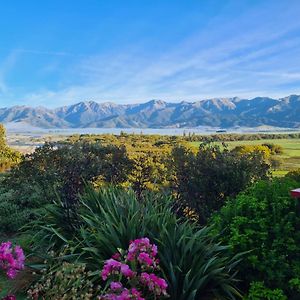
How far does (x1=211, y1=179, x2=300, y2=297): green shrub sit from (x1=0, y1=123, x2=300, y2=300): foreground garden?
0.01m

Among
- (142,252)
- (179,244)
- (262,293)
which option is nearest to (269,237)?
(262,293)

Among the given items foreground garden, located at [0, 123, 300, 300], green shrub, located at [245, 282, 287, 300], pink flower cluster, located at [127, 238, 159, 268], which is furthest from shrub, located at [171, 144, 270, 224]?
pink flower cluster, located at [127, 238, 159, 268]

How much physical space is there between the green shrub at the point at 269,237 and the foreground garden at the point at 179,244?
1 cm

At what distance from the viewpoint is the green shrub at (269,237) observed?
3779 mm

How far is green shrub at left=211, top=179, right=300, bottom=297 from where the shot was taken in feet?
12.4

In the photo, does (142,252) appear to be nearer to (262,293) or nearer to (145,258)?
(145,258)

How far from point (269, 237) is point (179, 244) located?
0.96m

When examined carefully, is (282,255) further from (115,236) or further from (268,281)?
(115,236)

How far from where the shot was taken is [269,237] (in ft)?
13.1

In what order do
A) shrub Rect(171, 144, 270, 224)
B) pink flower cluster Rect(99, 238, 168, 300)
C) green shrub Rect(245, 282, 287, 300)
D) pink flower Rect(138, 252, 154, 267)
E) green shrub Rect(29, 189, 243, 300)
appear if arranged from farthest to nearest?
shrub Rect(171, 144, 270, 224), green shrub Rect(29, 189, 243, 300), green shrub Rect(245, 282, 287, 300), pink flower Rect(138, 252, 154, 267), pink flower cluster Rect(99, 238, 168, 300)

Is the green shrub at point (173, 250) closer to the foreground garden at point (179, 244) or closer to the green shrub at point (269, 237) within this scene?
the foreground garden at point (179, 244)

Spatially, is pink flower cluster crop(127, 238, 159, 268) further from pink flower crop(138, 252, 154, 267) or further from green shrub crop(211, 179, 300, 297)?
green shrub crop(211, 179, 300, 297)

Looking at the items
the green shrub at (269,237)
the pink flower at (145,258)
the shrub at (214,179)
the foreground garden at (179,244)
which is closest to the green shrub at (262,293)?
the foreground garden at (179,244)

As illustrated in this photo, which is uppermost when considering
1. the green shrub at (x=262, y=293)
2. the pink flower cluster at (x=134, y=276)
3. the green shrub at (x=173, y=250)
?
the pink flower cluster at (x=134, y=276)
